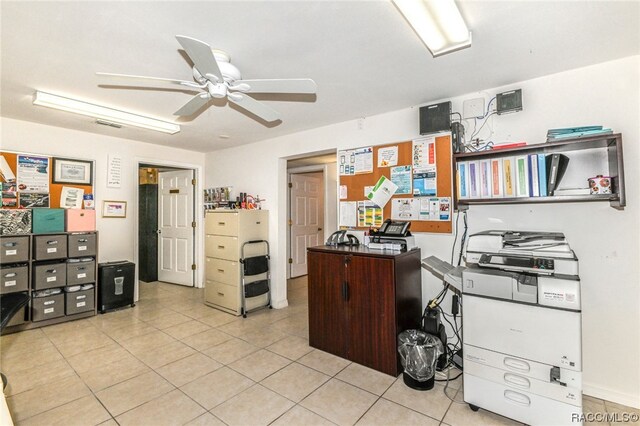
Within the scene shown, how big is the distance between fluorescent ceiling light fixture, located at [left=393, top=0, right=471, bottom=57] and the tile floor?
2.37 meters

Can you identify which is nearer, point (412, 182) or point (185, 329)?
point (412, 182)

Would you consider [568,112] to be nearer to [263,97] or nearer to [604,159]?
[604,159]

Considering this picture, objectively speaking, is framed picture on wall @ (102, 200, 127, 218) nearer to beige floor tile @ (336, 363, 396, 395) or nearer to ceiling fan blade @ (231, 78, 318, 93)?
ceiling fan blade @ (231, 78, 318, 93)

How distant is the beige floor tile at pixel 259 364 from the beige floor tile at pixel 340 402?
1.54ft

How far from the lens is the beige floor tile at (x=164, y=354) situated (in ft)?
8.38

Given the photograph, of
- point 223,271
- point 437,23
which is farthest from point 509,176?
point 223,271

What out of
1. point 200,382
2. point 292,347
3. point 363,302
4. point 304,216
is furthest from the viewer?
point 304,216

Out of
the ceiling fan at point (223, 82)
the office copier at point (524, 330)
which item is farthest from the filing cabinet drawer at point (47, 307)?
the office copier at point (524, 330)

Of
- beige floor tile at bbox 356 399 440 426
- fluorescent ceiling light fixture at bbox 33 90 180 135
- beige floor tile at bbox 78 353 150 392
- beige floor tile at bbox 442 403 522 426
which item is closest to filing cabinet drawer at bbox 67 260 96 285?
beige floor tile at bbox 78 353 150 392

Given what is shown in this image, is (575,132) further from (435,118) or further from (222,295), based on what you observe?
(222,295)

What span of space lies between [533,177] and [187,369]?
3150 millimetres

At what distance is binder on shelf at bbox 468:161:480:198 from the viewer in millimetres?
2410

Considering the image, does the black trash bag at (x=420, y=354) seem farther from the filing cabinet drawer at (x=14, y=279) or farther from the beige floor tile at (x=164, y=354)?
the filing cabinet drawer at (x=14, y=279)

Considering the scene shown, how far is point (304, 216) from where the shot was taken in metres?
5.76
